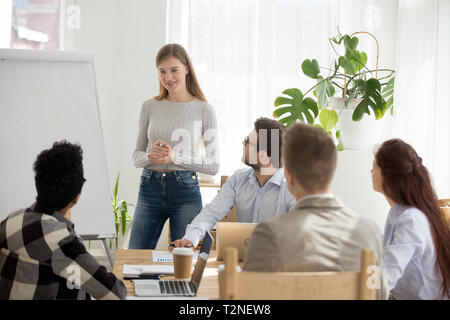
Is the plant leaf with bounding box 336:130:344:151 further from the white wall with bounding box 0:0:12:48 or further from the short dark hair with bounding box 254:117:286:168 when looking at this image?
the white wall with bounding box 0:0:12:48

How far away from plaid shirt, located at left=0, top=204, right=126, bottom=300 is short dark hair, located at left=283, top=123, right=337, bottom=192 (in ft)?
2.03

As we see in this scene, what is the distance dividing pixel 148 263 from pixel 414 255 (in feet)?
3.17

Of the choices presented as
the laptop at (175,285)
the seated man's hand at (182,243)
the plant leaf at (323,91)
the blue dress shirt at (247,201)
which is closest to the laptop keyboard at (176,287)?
the laptop at (175,285)

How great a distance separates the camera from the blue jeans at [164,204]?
2713mm

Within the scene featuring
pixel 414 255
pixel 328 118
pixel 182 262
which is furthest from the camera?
pixel 328 118

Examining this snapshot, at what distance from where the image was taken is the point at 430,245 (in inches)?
69.2

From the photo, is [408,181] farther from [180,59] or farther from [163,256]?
[180,59]

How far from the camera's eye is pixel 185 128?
9.18 feet

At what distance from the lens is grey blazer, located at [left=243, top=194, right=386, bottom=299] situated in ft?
4.19

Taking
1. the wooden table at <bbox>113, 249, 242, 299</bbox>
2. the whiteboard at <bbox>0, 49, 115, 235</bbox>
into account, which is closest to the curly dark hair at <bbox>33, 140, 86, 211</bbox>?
the wooden table at <bbox>113, 249, 242, 299</bbox>

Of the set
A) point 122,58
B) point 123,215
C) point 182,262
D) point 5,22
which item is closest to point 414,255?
point 182,262

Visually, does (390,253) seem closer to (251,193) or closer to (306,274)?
(306,274)

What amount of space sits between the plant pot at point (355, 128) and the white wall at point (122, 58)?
1.41m

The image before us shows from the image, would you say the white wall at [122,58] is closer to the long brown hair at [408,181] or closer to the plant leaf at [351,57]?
the plant leaf at [351,57]
